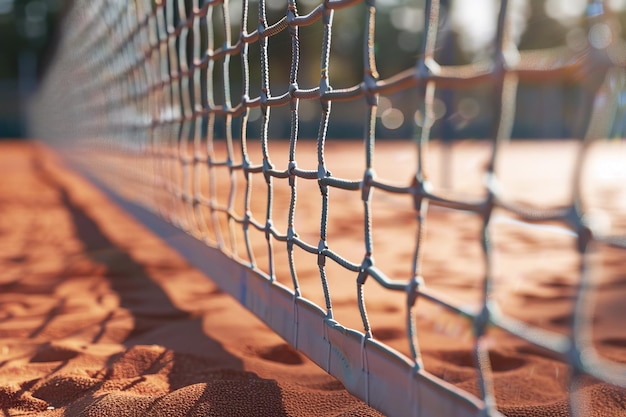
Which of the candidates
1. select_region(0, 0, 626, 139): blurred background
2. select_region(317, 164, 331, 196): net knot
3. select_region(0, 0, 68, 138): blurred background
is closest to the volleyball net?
select_region(317, 164, 331, 196): net knot

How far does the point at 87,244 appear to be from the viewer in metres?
3.78

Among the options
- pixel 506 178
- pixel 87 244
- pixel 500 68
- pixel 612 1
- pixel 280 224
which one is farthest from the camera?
pixel 506 178

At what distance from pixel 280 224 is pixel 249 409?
2.96 metres

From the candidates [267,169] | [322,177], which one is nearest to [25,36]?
[267,169]

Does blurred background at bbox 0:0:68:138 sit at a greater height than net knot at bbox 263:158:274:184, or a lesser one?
greater

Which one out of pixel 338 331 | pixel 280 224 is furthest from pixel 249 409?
pixel 280 224

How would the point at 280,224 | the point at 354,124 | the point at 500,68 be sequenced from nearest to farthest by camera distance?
the point at 500,68 → the point at 280,224 → the point at 354,124

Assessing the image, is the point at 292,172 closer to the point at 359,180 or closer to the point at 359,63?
the point at 359,180

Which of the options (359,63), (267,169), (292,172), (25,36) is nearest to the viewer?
(292,172)

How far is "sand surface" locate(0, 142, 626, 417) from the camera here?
61.0 inches

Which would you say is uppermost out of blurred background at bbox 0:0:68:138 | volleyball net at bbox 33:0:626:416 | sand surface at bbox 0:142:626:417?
blurred background at bbox 0:0:68:138

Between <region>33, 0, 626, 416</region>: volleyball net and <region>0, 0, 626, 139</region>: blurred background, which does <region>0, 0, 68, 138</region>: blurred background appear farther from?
<region>33, 0, 626, 416</region>: volleyball net

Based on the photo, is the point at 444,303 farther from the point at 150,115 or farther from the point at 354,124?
the point at 354,124

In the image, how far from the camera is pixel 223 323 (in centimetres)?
225
